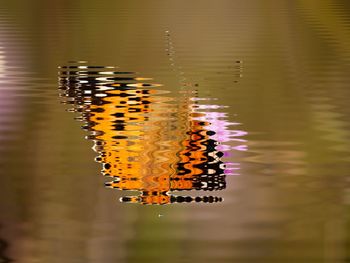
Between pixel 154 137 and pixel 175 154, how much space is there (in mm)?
322

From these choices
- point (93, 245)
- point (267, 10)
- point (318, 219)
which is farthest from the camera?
point (267, 10)

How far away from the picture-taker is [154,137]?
361cm

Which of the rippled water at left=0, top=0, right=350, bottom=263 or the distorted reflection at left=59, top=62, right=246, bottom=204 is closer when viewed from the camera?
the rippled water at left=0, top=0, right=350, bottom=263

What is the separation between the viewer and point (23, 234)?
8.29 feet

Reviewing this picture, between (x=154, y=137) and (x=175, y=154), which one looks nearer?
(x=175, y=154)

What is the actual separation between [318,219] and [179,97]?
1885 millimetres

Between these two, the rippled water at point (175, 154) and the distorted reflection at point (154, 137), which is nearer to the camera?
the rippled water at point (175, 154)

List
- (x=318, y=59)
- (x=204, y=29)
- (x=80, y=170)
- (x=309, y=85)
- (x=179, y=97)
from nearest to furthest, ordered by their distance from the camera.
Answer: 1. (x=80, y=170)
2. (x=179, y=97)
3. (x=309, y=85)
4. (x=318, y=59)
5. (x=204, y=29)

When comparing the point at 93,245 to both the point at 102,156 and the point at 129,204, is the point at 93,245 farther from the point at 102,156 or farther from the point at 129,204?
the point at 102,156

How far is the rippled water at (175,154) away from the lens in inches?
97.7

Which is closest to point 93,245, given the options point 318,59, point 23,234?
point 23,234

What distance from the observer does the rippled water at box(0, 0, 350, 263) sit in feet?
8.14

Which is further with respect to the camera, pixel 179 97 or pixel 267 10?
pixel 267 10

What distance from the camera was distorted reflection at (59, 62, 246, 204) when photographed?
9.77ft
